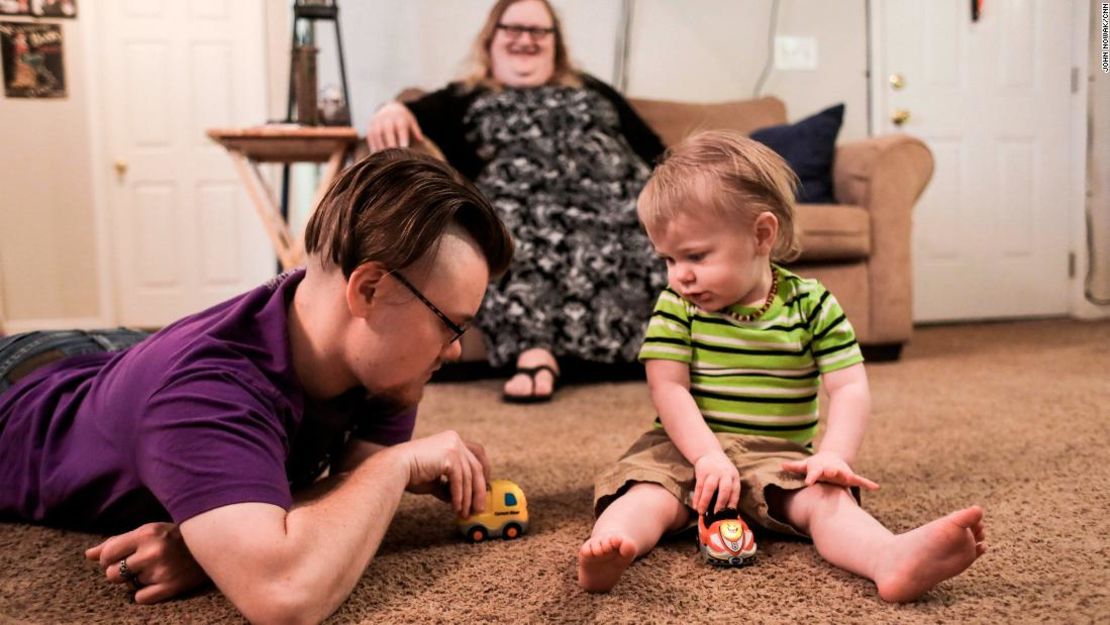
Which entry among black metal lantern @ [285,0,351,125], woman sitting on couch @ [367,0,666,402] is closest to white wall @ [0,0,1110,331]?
black metal lantern @ [285,0,351,125]

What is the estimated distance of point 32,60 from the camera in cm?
430

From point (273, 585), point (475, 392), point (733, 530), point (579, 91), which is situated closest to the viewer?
point (273, 585)

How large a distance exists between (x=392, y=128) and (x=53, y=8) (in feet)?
9.38

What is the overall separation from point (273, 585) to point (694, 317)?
0.64 metres

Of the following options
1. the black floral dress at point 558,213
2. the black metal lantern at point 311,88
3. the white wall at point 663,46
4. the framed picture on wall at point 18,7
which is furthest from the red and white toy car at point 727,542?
the framed picture on wall at point 18,7

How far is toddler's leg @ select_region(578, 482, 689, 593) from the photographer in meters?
0.93

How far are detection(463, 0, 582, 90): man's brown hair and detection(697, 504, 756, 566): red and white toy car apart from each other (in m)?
2.01

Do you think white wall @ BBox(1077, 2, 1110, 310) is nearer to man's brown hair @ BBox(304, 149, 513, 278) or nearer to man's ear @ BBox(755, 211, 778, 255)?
man's ear @ BBox(755, 211, 778, 255)

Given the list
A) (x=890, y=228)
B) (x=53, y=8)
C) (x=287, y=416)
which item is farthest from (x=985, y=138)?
(x=53, y=8)

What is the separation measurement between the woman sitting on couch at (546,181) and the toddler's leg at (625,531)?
1142 millimetres

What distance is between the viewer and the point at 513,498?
3.91ft

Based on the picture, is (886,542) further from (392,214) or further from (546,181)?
(546,181)

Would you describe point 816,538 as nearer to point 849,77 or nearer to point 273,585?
point 273,585

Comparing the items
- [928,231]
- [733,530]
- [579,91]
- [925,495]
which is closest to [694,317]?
[733,530]
